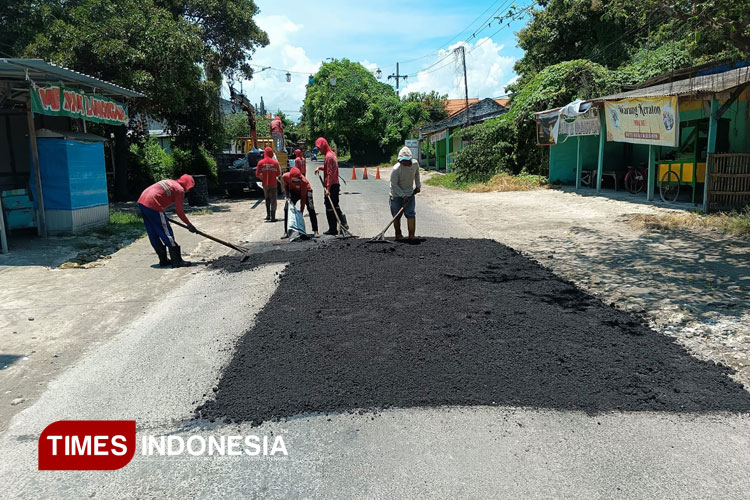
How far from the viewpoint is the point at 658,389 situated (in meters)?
3.88

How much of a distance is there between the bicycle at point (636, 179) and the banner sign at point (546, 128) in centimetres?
310

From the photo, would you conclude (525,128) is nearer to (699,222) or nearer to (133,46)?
(699,222)

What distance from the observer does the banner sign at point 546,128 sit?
19453 mm

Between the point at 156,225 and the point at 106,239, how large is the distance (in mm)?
3199

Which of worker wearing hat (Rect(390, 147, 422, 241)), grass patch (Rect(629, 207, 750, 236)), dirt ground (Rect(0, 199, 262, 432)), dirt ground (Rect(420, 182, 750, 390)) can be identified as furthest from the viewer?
grass patch (Rect(629, 207, 750, 236))

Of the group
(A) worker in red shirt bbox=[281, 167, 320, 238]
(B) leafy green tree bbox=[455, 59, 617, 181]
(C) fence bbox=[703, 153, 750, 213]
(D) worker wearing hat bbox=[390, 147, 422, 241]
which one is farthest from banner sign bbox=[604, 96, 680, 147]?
(A) worker in red shirt bbox=[281, 167, 320, 238]

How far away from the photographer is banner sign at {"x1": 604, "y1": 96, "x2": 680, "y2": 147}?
42.3ft

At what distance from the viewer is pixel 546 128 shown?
65.9 feet

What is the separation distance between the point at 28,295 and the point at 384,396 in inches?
219

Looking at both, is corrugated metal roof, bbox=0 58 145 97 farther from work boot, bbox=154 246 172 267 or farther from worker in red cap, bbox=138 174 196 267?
work boot, bbox=154 246 172 267

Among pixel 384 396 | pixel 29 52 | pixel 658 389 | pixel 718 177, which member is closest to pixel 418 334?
pixel 384 396

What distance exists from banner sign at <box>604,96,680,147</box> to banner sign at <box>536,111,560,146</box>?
3.03 meters

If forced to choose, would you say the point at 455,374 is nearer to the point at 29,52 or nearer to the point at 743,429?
the point at 743,429

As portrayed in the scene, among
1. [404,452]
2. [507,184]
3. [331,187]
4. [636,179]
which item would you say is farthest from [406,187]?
[507,184]
